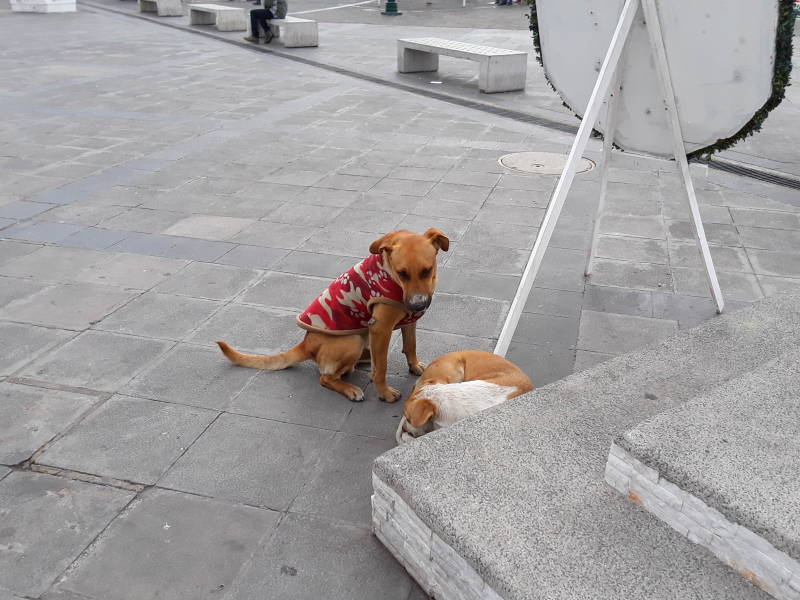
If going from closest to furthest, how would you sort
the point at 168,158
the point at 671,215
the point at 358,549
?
1. the point at 358,549
2. the point at 671,215
3. the point at 168,158

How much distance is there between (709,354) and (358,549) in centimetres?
227

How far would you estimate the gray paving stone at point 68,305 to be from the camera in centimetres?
520

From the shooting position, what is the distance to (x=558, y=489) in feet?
9.42

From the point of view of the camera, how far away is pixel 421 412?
3.34 meters

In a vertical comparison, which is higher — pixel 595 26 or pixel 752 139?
pixel 595 26

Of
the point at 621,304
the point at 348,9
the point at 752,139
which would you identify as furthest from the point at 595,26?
the point at 348,9

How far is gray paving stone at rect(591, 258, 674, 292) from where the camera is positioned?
592 cm

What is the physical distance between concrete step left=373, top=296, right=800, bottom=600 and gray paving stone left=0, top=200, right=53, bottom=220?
231 inches

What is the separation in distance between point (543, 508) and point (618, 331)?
2665 mm

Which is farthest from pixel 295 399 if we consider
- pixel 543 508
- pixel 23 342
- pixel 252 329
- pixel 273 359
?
pixel 23 342

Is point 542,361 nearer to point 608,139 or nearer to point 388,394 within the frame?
point 388,394

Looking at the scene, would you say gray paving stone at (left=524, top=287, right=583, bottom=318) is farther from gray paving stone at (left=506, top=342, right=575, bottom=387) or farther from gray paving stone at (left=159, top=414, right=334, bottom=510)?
gray paving stone at (left=159, top=414, right=334, bottom=510)

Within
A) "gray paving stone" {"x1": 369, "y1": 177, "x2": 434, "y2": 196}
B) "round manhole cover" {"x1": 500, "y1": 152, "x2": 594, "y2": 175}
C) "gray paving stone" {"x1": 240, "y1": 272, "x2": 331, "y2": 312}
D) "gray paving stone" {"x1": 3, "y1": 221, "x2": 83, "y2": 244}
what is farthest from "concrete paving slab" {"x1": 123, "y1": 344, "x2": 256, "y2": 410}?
"round manhole cover" {"x1": 500, "y1": 152, "x2": 594, "y2": 175}

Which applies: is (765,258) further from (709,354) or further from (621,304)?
(709,354)
